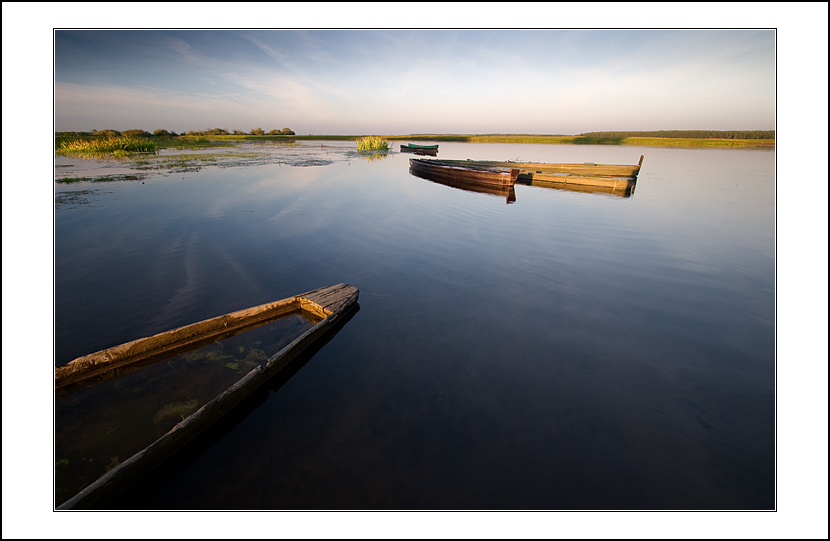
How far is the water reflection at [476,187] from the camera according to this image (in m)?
26.1

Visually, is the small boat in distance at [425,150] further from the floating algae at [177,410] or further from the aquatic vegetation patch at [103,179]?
the floating algae at [177,410]

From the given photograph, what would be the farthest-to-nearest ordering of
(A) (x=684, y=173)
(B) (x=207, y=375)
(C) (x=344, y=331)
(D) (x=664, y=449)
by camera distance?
(A) (x=684, y=173)
(C) (x=344, y=331)
(B) (x=207, y=375)
(D) (x=664, y=449)

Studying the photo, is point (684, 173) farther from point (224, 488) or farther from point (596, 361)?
point (224, 488)

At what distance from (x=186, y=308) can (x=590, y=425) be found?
32.9 feet

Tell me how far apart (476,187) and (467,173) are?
1.57 metres

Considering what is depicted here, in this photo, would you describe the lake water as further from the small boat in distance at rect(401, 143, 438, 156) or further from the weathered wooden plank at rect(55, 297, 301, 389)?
the small boat in distance at rect(401, 143, 438, 156)

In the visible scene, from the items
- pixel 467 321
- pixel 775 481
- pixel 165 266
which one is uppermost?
pixel 165 266

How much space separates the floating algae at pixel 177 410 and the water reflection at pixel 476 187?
22482mm

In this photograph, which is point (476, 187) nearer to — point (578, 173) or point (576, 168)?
point (578, 173)

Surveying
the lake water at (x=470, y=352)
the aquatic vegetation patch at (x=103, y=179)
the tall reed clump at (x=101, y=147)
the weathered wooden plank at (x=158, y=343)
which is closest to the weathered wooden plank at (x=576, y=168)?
the lake water at (x=470, y=352)

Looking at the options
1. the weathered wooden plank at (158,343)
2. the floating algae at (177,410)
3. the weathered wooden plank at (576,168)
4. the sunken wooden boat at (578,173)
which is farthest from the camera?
the weathered wooden plank at (576,168)

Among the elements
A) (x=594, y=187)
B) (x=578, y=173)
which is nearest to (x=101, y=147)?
(x=578, y=173)

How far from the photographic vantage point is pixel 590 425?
5.49 meters

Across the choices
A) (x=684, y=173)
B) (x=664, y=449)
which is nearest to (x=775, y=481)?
(x=664, y=449)
